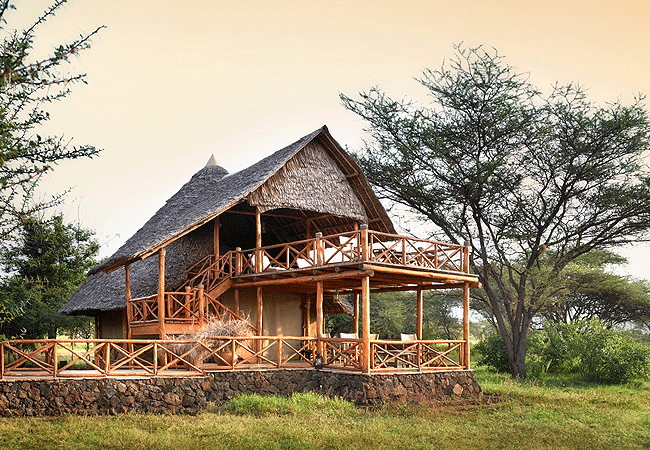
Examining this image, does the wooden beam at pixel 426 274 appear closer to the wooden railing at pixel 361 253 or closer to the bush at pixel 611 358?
the wooden railing at pixel 361 253

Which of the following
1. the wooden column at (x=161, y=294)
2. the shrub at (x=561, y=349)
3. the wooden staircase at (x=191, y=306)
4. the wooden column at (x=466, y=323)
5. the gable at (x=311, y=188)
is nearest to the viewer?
the wooden column at (x=161, y=294)

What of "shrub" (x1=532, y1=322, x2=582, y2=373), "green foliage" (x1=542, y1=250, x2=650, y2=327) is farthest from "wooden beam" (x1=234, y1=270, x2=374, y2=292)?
"green foliage" (x1=542, y1=250, x2=650, y2=327)

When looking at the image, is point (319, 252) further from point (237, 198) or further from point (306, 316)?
point (306, 316)

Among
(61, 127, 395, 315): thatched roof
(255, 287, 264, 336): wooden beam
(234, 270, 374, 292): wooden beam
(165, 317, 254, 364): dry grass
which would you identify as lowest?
(165, 317, 254, 364): dry grass

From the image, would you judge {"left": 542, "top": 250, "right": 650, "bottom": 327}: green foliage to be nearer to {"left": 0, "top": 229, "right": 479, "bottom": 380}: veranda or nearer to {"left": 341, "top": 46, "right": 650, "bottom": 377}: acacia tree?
{"left": 341, "top": 46, "right": 650, "bottom": 377}: acacia tree

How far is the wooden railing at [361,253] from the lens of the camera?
1598 centimetres

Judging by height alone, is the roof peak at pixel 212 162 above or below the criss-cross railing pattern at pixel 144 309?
above

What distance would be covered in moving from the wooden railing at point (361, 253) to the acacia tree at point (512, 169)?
5317 mm

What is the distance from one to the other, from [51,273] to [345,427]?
19549 mm

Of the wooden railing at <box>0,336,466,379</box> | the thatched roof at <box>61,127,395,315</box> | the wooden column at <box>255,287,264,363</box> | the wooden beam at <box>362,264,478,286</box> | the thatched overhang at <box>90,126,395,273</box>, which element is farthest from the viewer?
the thatched roof at <box>61,127,395,315</box>

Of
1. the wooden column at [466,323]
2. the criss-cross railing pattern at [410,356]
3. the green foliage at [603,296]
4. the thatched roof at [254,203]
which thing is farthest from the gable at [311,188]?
the green foliage at [603,296]

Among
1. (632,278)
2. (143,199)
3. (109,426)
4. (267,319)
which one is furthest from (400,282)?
(632,278)

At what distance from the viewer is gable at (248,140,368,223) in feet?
58.7

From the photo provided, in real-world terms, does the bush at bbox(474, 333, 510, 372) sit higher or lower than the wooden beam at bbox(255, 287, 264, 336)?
lower
